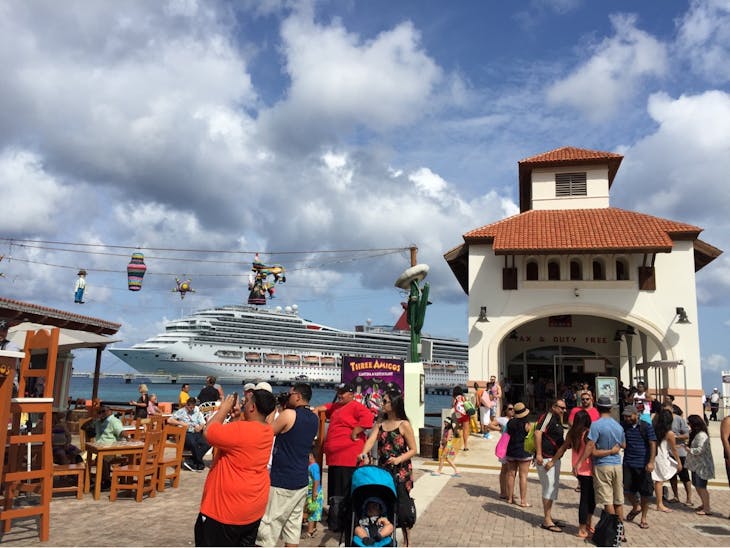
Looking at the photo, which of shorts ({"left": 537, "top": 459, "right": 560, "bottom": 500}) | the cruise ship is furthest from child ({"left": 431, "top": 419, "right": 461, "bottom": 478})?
the cruise ship

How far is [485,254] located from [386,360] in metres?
7.77

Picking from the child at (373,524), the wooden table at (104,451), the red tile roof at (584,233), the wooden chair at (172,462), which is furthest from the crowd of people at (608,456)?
the red tile roof at (584,233)

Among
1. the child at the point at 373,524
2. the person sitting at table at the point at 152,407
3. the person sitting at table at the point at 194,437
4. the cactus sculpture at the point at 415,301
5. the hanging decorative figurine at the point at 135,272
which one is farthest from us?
the hanging decorative figurine at the point at 135,272

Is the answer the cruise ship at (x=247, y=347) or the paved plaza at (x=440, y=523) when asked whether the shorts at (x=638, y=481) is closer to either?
the paved plaza at (x=440, y=523)

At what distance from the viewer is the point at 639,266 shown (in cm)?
1641

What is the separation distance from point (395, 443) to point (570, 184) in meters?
16.9

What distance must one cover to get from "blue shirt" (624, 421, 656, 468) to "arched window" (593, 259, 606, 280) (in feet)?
38.0

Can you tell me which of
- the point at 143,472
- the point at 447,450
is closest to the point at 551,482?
the point at 447,450

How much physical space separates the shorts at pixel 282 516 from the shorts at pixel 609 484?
2996 millimetres

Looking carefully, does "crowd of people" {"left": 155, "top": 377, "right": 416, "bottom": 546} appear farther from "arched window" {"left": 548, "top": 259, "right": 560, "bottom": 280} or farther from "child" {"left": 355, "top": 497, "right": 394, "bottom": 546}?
"arched window" {"left": 548, "top": 259, "right": 560, "bottom": 280}

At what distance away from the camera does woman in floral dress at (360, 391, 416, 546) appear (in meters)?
4.62

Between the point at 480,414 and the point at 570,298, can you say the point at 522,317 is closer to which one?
the point at 570,298

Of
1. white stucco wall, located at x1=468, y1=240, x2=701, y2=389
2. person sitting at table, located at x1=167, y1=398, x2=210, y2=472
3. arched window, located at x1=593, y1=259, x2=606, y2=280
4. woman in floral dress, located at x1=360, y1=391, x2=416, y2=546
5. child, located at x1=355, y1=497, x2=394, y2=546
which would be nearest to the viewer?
child, located at x1=355, y1=497, x2=394, y2=546

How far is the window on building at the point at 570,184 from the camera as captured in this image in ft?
62.9
